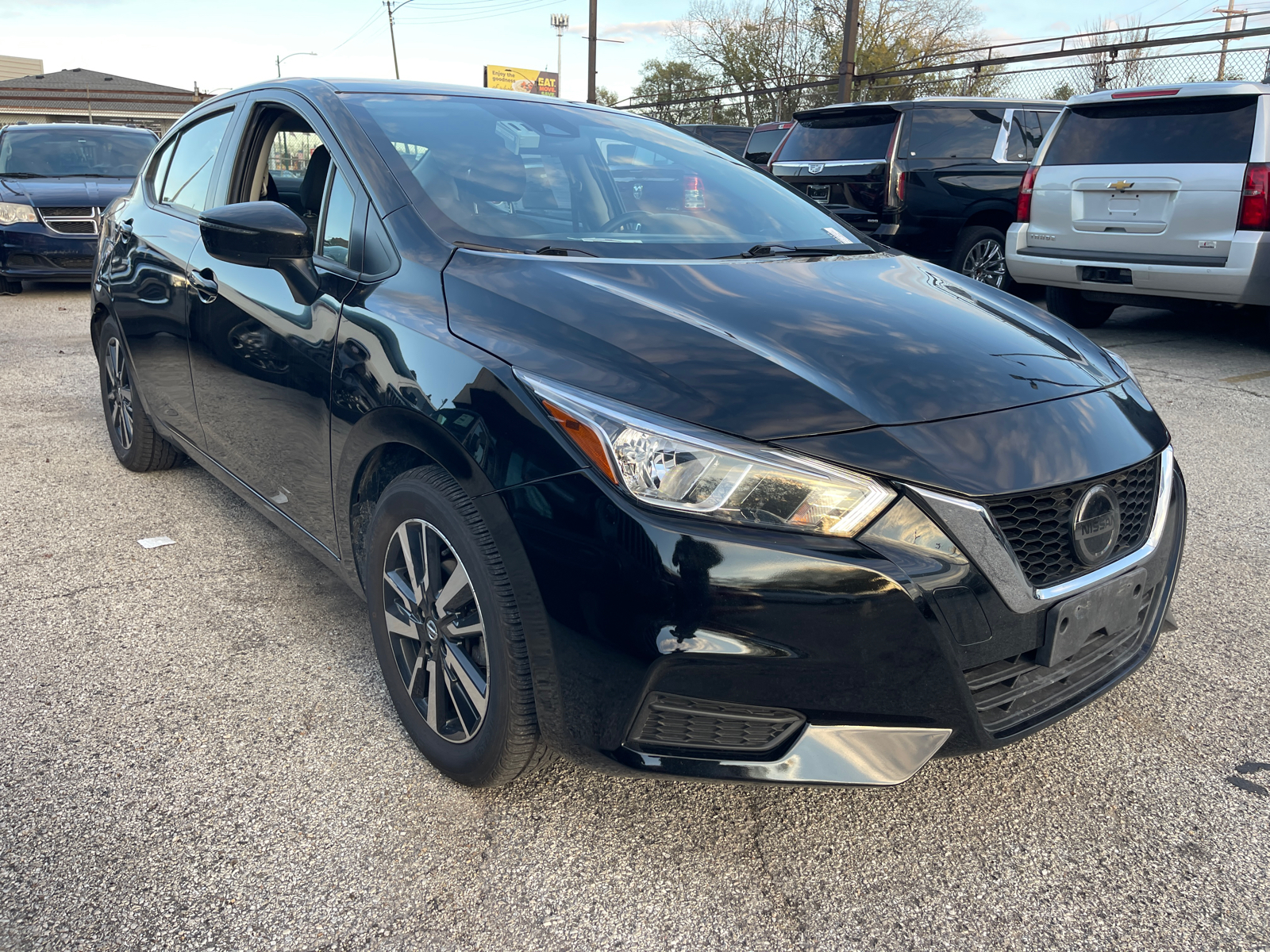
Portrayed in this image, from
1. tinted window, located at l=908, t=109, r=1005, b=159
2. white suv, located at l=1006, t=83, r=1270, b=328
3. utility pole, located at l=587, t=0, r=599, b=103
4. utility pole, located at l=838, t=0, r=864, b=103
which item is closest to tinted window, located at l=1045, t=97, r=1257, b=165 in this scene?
white suv, located at l=1006, t=83, r=1270, b=328

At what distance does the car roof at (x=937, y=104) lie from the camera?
8.37m

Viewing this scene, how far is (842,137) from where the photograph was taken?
8.70 metres

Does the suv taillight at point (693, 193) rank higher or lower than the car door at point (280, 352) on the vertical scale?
higher

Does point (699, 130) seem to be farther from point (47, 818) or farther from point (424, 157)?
point (47, 818)

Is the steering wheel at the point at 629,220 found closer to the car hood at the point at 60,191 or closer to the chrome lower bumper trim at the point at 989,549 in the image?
the chrome lower bumper trim at the point at 989,549

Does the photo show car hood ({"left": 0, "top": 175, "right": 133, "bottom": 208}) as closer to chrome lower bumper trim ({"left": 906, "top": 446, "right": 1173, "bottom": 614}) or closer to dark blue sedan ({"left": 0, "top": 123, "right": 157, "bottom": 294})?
dark blue sedan ({"left": 0, "top": 123, "right": 157, "bottom": 294})

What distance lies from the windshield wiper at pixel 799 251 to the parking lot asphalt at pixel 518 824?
4.49 feet

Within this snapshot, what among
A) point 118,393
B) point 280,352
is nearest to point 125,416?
point 118,393

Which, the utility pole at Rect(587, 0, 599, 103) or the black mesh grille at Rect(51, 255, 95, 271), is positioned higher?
the utility pole at Rect(587, 0, 599, 103)

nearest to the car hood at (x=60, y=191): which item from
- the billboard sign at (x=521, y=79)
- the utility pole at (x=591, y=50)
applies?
the utility pole at (x=591, y=50)

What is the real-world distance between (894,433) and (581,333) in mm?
630

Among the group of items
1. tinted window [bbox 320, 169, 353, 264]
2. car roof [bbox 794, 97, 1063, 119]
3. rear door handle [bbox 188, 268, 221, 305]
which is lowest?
rear door handle [bbox 188, 268, 221, 305]

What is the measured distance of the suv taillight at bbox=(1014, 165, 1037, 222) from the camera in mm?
7238

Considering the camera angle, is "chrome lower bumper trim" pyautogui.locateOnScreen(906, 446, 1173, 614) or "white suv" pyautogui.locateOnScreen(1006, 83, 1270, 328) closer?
"chrome lower bumper trim" pyautogui.locateOnScreen(906, 446, 1173, 614)
